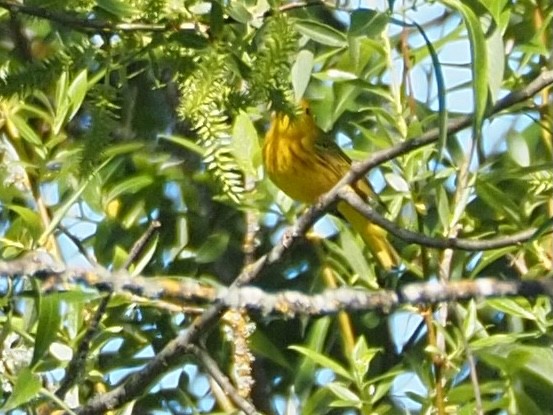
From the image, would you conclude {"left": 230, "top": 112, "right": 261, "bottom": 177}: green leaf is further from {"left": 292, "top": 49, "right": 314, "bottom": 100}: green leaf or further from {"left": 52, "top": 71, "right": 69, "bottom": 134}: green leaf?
{"left": 292, "top": 49, "right": 314, "bottom": 100}: green leaf

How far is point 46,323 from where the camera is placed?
1.12m

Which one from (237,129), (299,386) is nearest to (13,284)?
(237,129)

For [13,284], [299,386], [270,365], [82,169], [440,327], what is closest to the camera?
[82,169]

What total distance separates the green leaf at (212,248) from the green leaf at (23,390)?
0.55 meters

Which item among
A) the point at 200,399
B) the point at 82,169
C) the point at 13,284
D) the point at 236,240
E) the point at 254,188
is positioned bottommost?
the point at 200,399

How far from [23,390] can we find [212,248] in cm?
60

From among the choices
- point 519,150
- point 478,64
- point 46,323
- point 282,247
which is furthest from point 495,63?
point 519,150

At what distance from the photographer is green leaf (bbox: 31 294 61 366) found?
1120 millimetres

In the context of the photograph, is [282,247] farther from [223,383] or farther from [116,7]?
[116,7]

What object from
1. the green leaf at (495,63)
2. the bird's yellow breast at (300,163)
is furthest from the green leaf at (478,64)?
the bird's yellow breast at (300,163)

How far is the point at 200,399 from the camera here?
164cm

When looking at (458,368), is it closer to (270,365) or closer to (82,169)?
(270,365)

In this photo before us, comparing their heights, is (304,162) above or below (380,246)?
below

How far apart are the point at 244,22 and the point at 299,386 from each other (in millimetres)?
778
